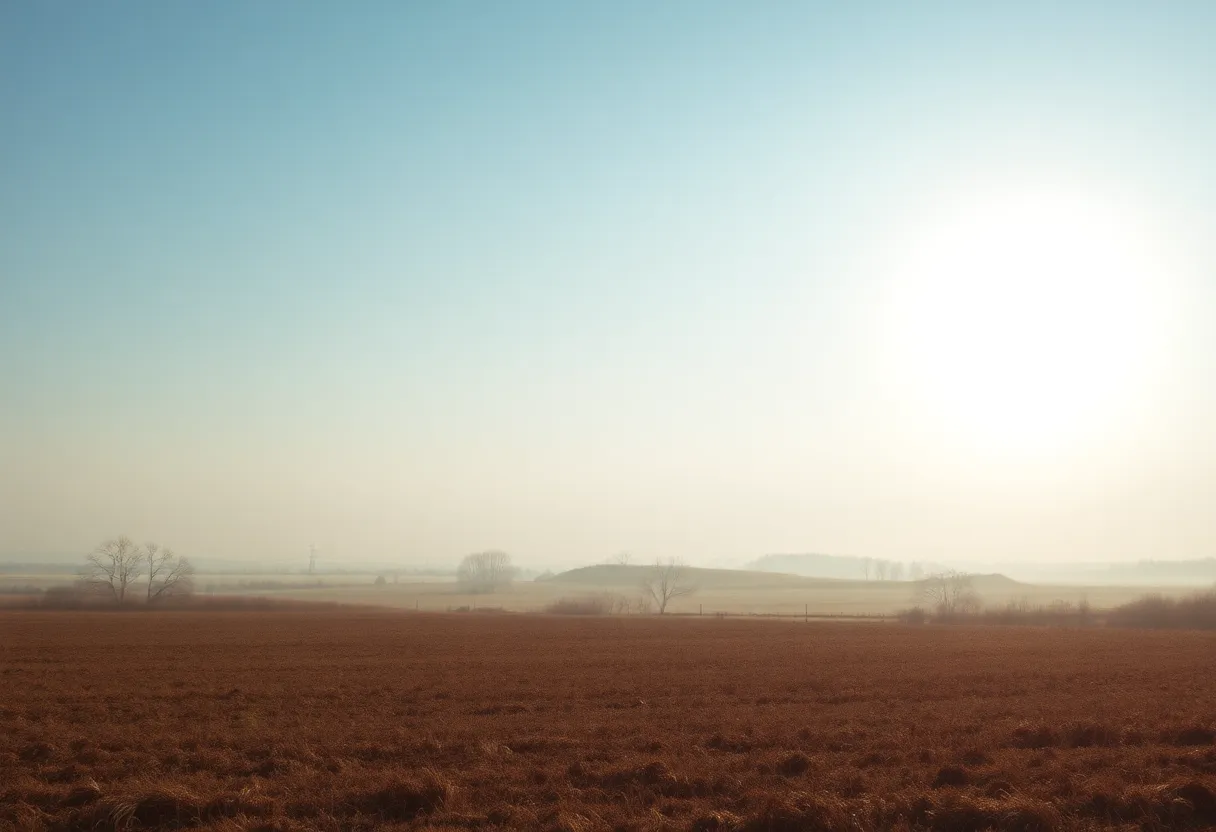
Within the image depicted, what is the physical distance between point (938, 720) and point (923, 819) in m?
8.81

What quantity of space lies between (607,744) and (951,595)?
14326 centimetres

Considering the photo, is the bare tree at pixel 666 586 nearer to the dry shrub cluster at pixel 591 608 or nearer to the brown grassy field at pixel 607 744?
the dry shrub cluster at pixel 591 608

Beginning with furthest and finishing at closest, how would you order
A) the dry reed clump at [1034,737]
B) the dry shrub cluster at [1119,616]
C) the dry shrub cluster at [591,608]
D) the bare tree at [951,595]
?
1. the dry shrub cluster at [591,608]
2. the bare tree at [951,595]
3. the dry shrub cluster at [1119,616]
4. the dry reed clump at [1034,737]

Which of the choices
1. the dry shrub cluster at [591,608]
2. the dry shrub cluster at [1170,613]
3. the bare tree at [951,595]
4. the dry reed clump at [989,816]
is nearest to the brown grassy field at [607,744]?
the dry reed clump at [989,816]

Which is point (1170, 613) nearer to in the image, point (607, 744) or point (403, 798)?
point (607, 744)

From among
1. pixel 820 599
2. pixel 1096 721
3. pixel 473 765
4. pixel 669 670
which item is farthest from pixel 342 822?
pixel 820 599

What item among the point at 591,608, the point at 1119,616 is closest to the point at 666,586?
the point at 591,608

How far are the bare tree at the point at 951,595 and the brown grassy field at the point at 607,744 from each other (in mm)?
77335

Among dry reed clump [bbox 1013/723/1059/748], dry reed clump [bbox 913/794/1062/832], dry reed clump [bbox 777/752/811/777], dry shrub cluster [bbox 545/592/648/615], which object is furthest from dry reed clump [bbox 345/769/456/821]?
dry shrub cluster [bbox 545/592/648/615]

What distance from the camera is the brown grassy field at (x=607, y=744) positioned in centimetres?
1088

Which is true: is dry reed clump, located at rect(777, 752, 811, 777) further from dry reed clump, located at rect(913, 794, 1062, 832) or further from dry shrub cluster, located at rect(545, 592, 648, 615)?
dry shrub cluster, located at rect(545, 592, 648, 615)

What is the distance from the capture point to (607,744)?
15750mm

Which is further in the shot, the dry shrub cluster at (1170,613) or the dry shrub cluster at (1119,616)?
the dry shrub cluster at (1119,616)

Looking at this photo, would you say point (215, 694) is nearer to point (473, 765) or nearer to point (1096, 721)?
point (473, 765)
